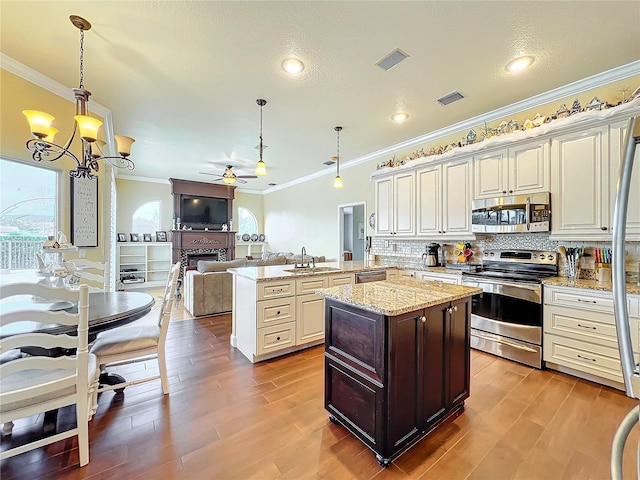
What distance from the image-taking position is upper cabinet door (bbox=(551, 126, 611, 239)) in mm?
2578

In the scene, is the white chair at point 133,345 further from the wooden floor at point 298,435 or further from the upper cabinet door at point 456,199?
the upper cabinet door at point 456,199

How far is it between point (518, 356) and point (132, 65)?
481cm

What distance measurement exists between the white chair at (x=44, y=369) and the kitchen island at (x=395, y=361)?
1.47 metres

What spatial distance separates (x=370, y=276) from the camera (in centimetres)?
380

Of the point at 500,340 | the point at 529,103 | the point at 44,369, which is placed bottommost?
the point at 500,340

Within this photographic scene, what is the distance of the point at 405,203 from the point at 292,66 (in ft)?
8.31

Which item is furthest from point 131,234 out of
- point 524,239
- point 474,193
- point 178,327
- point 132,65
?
point 524,239

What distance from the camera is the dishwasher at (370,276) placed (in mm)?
3668

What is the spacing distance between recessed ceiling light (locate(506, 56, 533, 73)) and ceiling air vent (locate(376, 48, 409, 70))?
→ 3.35 ft

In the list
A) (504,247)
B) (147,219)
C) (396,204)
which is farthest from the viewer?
(147,219)

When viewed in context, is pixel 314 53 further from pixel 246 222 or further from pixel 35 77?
pixel 246 222

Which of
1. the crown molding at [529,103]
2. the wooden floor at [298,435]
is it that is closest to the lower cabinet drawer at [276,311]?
the wooden floor at [298,435]

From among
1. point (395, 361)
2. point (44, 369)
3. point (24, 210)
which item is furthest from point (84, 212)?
point (395, 361)

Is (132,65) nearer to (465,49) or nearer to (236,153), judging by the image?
(236,153)
